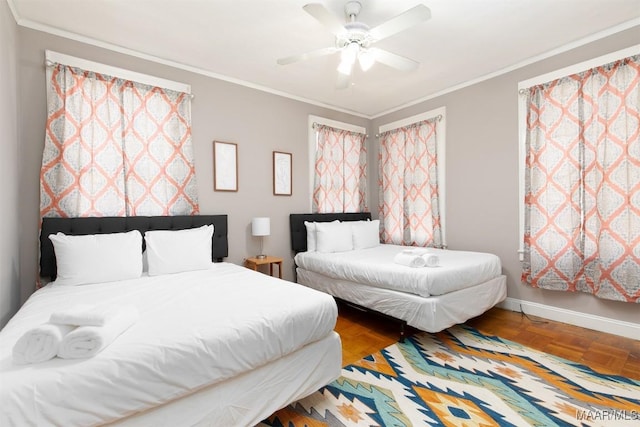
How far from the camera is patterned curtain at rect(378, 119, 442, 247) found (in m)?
4.06

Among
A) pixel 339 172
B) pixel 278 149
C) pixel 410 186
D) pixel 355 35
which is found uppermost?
pixel 355 35

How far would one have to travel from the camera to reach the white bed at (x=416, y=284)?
2.47 meters

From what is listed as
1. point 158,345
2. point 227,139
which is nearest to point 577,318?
point 158,345

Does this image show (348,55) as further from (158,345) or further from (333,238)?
(158,345)

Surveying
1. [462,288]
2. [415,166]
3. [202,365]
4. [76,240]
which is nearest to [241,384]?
[202,365]

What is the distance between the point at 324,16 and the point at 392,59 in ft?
2.70

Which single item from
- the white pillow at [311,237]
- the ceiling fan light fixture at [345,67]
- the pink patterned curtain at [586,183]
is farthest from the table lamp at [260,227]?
the pink patterned curtain at [586,183]

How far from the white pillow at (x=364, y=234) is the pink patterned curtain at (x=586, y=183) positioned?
1.78 m

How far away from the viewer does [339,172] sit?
180 inches

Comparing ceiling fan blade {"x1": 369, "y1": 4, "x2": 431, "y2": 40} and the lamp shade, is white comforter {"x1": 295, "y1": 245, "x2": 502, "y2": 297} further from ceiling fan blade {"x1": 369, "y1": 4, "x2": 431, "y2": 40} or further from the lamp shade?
ceiling fan blade {"x1": 369, "y1": 4, "x2": 431, "y2": 40}

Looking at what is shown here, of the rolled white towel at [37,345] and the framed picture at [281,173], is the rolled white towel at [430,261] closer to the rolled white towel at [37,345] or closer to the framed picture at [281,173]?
the framed picture at [281,173]

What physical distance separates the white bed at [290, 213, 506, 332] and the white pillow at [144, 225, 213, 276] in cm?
135

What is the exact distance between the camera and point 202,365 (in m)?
1.31

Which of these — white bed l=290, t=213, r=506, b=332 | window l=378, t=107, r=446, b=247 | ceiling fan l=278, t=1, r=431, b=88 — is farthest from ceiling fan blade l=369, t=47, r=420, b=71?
white bed l=290, t=213, r=506, b=332
